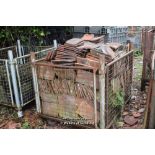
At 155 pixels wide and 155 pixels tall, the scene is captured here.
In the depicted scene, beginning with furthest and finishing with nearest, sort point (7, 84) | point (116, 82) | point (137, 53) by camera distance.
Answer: point (137, 53), point (7, 84), point (116, 82)

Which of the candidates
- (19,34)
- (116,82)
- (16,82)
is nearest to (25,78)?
(16,82)

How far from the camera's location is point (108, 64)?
215cm

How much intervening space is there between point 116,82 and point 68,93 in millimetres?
546

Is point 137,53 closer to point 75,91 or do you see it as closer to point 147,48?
point 147,48

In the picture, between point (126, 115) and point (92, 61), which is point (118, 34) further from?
point (92, 61)

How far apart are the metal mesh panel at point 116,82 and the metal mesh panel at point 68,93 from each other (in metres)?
0.18

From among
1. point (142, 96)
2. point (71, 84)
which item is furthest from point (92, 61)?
point (142, 96)

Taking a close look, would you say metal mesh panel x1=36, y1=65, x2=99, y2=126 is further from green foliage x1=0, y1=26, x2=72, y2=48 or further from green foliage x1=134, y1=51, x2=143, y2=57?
green foliage x1=134, y1=51, x2=143, y2=57

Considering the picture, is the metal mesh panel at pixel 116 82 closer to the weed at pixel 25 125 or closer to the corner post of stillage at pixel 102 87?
the corner post of stillage at pixel 102 87

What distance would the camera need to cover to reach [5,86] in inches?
110

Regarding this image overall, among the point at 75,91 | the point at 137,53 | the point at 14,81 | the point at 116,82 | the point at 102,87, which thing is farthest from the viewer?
the point at 137,53

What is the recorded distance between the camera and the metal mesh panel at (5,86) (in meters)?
2.69

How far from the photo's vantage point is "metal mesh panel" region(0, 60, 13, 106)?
269cm

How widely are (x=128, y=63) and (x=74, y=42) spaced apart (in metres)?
0.78
